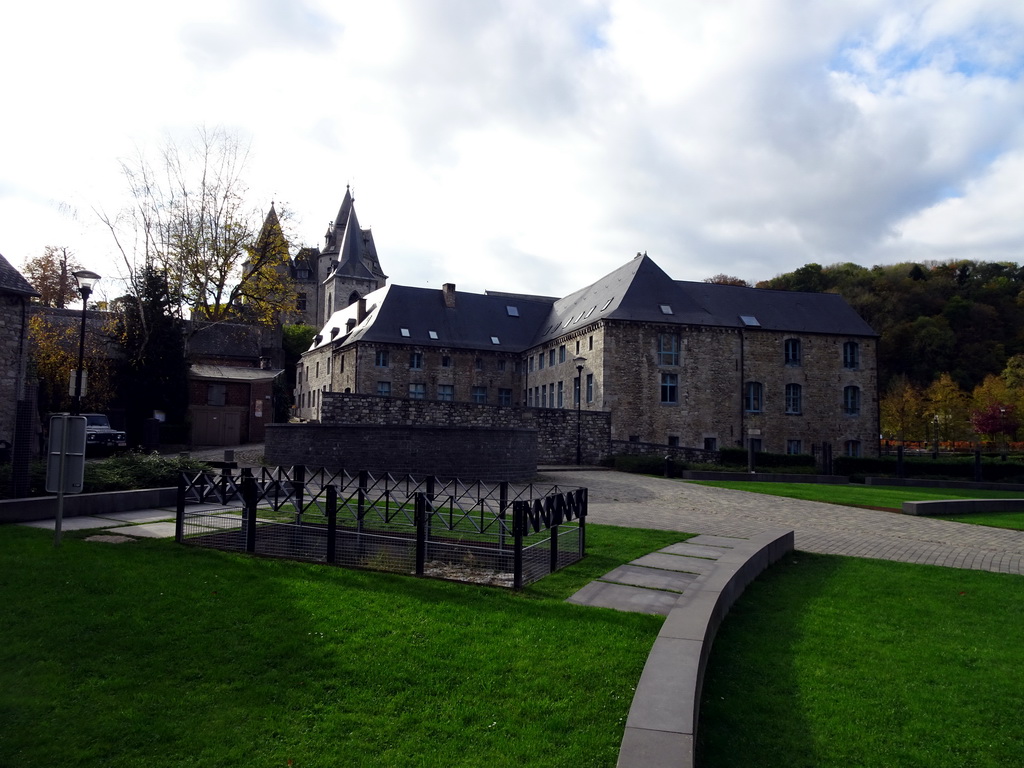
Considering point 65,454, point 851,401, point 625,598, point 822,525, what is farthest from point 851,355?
point 65,454

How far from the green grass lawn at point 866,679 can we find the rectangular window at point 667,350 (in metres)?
30.7

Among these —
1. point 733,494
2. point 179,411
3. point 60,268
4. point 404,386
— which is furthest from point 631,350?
point 60,268

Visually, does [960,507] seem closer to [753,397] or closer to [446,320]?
[753,397]

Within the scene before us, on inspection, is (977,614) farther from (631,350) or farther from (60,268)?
(60,268)

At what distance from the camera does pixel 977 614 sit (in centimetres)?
712

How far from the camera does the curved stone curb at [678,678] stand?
3.53 m

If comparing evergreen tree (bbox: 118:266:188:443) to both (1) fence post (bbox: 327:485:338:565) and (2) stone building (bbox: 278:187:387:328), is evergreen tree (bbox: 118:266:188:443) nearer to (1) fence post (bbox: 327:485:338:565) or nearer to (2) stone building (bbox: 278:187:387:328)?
(1) fence post (bbox: 327:485:338:565)

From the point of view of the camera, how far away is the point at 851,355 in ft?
141

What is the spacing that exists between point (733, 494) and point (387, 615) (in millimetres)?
16195

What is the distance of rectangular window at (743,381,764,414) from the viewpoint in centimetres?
4041

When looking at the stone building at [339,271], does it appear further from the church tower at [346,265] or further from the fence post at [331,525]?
the fence post at [331,525]

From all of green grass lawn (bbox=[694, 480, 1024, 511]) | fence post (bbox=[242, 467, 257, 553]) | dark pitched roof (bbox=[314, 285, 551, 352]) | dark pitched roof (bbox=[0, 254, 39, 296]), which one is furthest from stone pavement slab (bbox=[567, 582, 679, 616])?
dark pitched roof (bbox=[314, 285, 551, 352])

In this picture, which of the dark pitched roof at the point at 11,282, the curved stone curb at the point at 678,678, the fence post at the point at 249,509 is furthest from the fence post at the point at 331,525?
the dark pitched roof at the point at 11,282

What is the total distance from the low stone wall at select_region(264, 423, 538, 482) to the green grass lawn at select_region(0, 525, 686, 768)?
1429 cm
